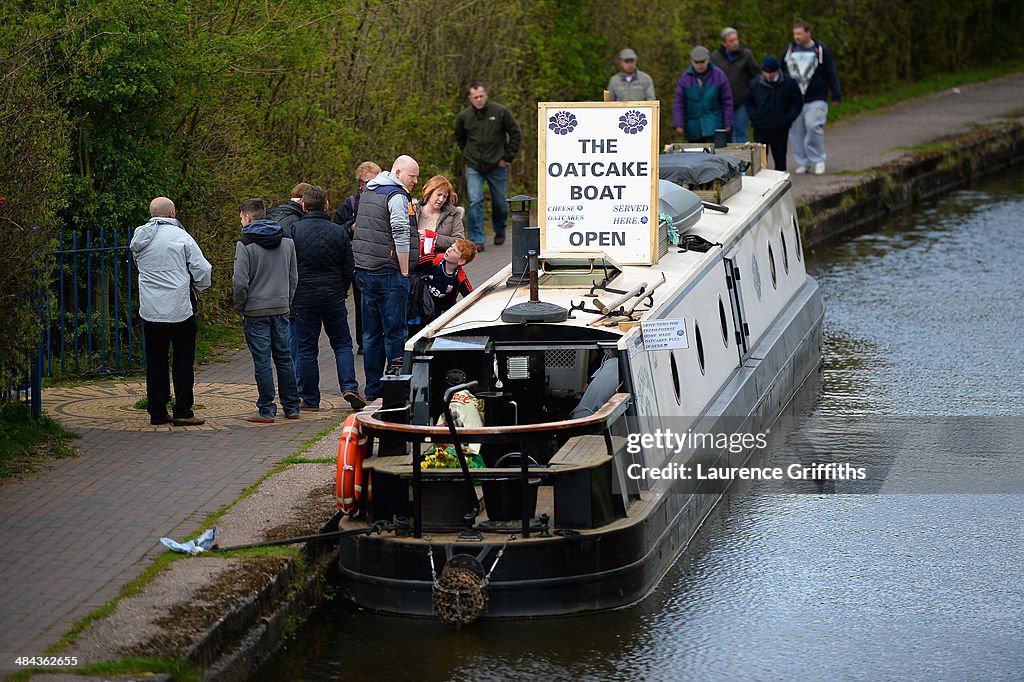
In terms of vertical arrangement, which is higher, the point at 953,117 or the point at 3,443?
the point at 953,117

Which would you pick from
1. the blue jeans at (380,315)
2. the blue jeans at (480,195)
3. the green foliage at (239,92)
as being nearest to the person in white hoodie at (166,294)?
the green foliage at (239,92)

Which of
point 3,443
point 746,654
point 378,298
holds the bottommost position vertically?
point 746,654

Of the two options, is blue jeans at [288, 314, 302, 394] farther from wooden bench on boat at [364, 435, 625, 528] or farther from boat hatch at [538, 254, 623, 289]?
wooden bench on boat at [364, 435, 625, 528]

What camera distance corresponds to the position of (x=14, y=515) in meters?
9.86

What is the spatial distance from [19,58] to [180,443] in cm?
334

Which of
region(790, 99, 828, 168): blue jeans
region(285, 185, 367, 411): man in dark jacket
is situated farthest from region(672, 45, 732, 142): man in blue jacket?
region(285, 185, 367, 411): man in dark jacket

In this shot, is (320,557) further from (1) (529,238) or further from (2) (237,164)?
(2) (237,164)

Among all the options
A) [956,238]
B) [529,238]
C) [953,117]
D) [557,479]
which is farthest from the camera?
[953,117]

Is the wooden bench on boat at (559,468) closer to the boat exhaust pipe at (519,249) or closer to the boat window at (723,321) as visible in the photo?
the boat exhaust pipe at (519,249)

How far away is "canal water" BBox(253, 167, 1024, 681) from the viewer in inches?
330

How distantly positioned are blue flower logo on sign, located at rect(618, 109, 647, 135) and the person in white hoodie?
10.7 ft

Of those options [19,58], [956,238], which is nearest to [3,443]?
[19,58]

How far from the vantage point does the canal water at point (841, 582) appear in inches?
330

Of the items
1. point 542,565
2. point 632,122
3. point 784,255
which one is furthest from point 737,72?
point 542,565
